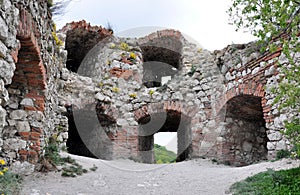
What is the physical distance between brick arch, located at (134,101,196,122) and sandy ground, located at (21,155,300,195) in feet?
7.17

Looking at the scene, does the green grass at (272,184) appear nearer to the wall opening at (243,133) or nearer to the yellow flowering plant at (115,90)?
the wall opening at (243,133)

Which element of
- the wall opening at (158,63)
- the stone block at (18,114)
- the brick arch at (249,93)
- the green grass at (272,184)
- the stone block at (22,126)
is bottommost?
the green grass at (272,184)

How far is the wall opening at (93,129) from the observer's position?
739 cm

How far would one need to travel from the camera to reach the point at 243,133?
7.13 metres

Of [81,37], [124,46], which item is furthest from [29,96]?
[81,37]

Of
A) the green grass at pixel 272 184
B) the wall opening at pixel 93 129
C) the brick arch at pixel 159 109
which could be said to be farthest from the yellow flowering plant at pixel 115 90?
the green grass at pixel 272 184

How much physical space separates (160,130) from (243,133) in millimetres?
3027

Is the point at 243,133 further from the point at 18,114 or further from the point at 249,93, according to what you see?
the point at 18,114

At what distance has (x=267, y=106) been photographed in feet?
18.1

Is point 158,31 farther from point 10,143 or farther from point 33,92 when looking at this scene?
point 10,143

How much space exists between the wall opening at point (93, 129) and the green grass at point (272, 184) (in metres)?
4.18

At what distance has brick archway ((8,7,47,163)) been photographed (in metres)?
3.98

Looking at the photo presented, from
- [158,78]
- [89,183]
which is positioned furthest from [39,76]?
[158,78]

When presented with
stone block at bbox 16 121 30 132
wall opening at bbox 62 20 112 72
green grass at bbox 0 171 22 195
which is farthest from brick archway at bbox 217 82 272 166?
green grass at bbox 0 171 22 195
